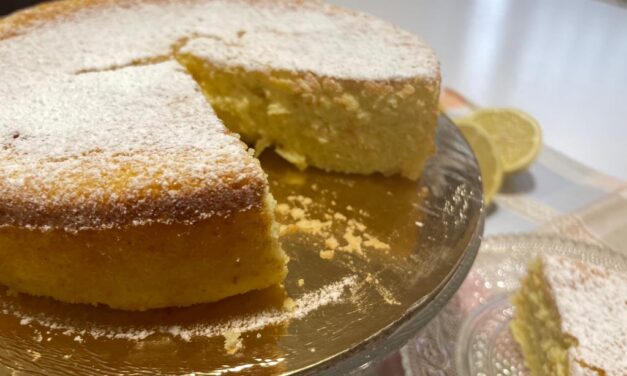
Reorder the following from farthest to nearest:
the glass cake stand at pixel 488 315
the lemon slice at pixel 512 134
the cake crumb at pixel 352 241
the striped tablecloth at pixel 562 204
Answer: the lemon slice at pixel 512 134 → the striped tablecloth at pixel 562 204 → the glass cake stand at pixel 488 315 → the cake crumb at pixel 352 241

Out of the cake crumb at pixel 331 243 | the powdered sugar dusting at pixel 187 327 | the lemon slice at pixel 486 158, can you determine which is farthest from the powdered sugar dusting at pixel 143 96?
the lemon slice at pixel 486 158

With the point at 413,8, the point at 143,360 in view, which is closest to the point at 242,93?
the point at 143,360

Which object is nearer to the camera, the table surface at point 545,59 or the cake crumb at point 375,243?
the cake crumb at point 375,243

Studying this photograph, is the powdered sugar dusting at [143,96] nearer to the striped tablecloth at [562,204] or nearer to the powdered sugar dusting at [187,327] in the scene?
the powdered sugar dusting at [187,327]

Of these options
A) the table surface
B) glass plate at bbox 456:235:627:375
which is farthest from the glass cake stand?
the table surface

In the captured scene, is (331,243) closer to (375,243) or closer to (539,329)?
(375,243)

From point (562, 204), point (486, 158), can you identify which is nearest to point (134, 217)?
point (486, 158)
